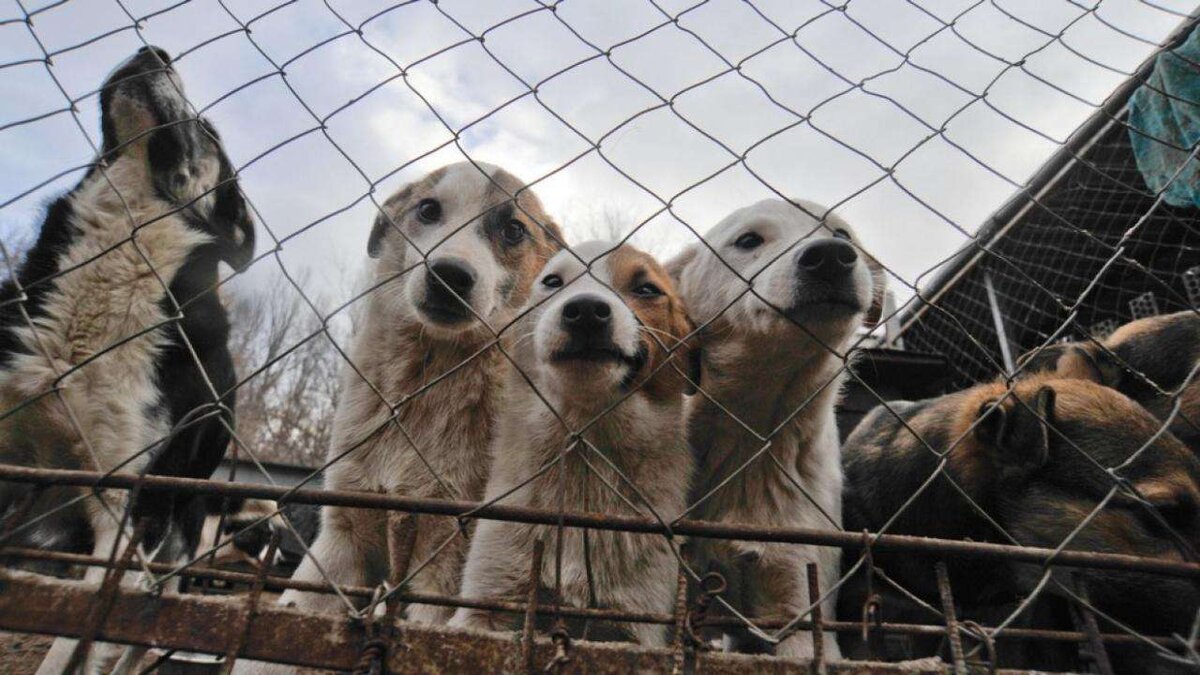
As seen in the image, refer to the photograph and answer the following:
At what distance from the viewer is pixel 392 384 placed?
359 cm

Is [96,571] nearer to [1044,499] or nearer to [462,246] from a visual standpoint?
[462,246]

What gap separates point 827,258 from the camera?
2.84 metres

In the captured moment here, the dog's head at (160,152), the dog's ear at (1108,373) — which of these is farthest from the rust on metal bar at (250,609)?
the dog's ear at (1108,373)

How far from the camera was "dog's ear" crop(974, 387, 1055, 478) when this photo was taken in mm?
2889

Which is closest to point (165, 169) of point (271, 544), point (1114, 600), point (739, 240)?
point (739, 240)

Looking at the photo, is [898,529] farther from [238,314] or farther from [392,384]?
[238,314]

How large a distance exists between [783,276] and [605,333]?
0.72 metres

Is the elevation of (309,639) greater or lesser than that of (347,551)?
greater

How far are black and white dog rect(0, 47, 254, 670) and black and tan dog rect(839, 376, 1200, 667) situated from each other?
2.65 m

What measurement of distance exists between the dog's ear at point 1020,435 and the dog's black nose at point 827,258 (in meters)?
0.74

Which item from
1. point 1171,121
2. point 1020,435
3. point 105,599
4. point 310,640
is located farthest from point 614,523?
point 1171,121

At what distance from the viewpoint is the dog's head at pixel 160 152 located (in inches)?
157

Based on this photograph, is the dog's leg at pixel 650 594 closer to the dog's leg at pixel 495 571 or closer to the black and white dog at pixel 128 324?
the dog's leg at pixel 495 571

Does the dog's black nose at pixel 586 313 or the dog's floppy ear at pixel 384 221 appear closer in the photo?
the dog's black nose at pixel 586 313
